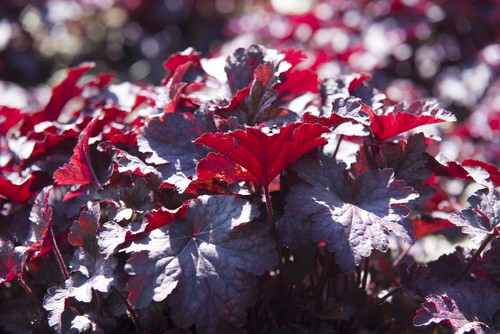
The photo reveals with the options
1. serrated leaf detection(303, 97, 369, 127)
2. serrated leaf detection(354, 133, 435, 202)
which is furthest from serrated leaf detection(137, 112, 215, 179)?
serrated leaf detection(354, 133, 435, 202)

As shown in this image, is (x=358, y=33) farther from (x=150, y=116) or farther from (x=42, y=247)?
(x=42, y=247)

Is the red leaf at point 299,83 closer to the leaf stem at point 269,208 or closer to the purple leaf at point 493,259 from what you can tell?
the leaf stem at point 269,208

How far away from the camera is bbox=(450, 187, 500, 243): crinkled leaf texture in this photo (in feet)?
3.66

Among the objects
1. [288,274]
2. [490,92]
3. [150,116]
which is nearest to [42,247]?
[150,116]

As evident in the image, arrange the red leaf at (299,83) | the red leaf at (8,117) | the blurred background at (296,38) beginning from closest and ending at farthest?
the red leaf at (299,83)
the red leaf at (8,117)
the blurred background at (296,38)

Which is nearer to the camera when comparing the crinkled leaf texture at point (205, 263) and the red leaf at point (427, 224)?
the crinkled leaf texture at point (205, 263)

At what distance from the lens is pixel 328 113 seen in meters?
1.18

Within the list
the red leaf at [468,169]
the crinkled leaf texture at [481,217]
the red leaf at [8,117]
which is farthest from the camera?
the red leaf at [8,117]

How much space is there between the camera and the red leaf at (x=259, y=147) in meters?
1.01

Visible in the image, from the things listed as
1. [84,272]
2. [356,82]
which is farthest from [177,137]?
[356,82]

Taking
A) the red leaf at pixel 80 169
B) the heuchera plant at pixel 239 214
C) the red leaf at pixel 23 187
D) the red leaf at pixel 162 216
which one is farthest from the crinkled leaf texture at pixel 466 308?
the red leaf at pixel 23 187

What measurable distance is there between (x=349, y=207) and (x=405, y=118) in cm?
21

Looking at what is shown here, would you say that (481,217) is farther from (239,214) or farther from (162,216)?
(162,216)

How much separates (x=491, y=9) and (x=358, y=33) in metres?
0.84
